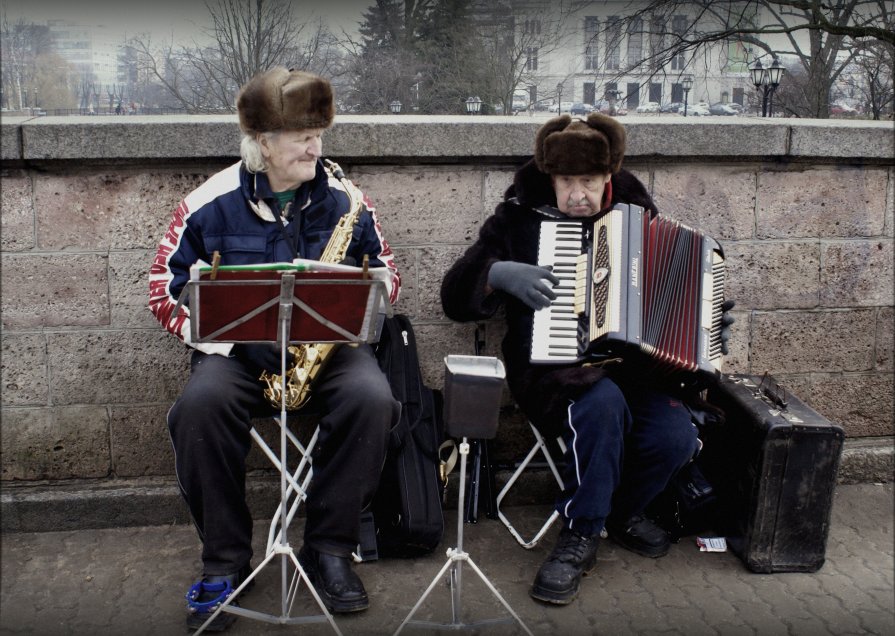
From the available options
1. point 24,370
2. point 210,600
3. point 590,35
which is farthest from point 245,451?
point 590,35

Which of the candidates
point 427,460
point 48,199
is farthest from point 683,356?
point 48,199

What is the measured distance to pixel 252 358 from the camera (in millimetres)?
3086

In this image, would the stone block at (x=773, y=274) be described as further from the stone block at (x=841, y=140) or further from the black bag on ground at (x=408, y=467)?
the black bag on ground at (x=408, y=467)

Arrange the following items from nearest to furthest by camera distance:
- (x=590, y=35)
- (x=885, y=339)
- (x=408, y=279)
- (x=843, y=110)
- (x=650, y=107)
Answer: (x=408, y=279), (x=885, y=339), (x=590, y=35), (x=843, y=110), (x=650, y=107)

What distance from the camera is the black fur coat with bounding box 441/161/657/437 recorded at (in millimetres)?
3348

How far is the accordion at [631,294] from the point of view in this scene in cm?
304

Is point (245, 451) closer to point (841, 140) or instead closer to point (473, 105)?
point (841, 140)

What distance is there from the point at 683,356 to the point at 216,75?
34.9ft

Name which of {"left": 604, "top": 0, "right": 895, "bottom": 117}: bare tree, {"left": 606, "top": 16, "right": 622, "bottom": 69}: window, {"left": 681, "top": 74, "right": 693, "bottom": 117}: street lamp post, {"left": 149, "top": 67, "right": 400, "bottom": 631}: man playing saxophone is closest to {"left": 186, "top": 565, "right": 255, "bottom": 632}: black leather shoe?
{"left": 149, "top": 67, "right": 400, "bottom": 631}: man playing saxophone

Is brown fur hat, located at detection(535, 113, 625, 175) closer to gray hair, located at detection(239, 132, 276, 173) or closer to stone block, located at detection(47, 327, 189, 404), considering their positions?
gray hair, located at detection(239, 132, 276, 173)

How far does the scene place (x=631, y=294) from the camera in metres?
3.03

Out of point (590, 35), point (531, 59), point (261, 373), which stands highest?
point (590, 35)

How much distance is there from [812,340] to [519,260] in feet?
5.20

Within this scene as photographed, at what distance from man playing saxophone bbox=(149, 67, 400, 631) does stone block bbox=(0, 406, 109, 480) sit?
847 mm
